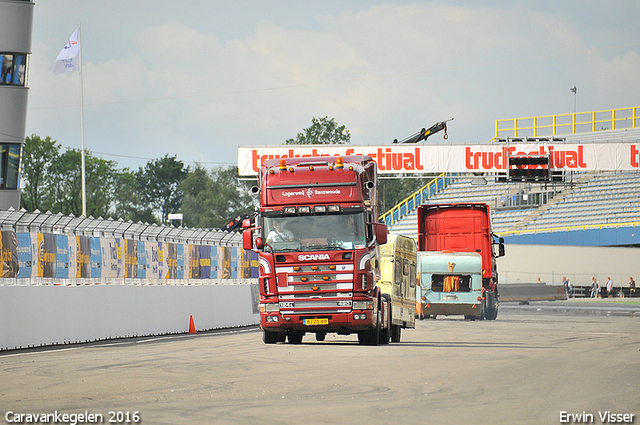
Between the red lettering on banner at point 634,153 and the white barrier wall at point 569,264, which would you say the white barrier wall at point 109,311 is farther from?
the white barrier wall at point 569,264

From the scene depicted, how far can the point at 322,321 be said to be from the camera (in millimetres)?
17906

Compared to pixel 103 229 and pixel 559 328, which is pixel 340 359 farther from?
pixel 559 328

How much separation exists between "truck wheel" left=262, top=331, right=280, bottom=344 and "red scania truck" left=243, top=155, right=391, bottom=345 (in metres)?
0.84

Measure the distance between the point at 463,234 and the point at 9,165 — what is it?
20.8m

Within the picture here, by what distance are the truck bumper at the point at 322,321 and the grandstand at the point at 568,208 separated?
41074mm

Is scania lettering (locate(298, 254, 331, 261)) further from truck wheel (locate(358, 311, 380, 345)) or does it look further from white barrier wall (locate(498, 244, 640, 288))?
white barrier wall (locate(498, 244, 640, 288))

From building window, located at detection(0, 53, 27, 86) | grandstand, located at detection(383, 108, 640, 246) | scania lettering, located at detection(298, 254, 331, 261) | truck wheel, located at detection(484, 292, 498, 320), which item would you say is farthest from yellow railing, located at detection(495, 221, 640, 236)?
scania lettering, located at detection(298, 254, 331, 261)

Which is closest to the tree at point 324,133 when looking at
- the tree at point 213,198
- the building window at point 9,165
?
the tree at point 213,198

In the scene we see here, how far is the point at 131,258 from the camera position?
22.2 meters

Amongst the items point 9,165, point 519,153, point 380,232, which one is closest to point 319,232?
point 380,232

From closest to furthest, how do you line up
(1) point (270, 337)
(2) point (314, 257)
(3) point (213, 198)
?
1. (2) point (314, 257)
2. (1) point (270, 337)
3. (3) point (213, 198)

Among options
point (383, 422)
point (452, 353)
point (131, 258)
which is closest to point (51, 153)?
point (131, 258)

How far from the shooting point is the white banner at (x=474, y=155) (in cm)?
4972

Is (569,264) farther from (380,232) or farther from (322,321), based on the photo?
(322,321)
